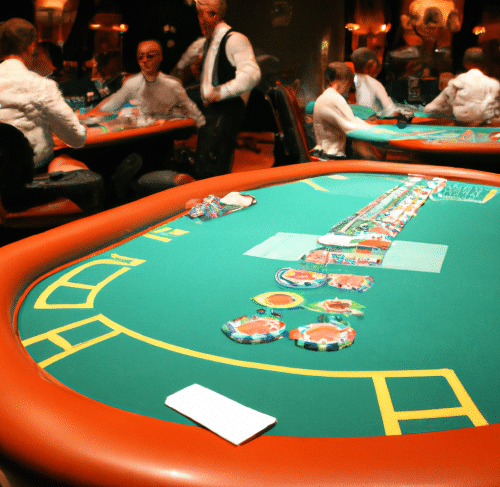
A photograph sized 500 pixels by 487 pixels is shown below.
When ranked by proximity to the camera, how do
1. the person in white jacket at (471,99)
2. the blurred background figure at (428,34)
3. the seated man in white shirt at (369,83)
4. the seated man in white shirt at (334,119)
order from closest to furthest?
1. the seated man in white shirt at (334,119)
2. the person in white jacket at (471,99)
3. the blurred background figure at (428,34)
4. the seated man in white shirt at (369,83)

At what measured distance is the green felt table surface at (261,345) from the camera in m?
0.82

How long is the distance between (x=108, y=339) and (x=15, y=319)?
0.79 ft

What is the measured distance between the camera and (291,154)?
14.1ft

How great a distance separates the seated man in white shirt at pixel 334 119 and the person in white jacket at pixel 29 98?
2094mm

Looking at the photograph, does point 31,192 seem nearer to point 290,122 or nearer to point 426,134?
point 290,122

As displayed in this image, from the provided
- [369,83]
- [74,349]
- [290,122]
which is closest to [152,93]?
[290,122]

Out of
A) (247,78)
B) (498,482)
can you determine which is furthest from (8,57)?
(498,482)

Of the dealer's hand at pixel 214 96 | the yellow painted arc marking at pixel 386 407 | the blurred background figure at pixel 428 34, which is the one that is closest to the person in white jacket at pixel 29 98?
the dealer's hand at pixel 214 96

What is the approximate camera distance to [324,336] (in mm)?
1003

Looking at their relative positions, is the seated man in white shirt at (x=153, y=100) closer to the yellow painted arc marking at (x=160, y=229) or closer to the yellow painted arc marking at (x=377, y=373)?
the yellow painted arc marking at (x=160, y=229)

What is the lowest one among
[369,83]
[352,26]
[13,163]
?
[13,163]

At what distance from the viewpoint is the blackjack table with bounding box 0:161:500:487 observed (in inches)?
26.0

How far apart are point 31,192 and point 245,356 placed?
2.34 metres

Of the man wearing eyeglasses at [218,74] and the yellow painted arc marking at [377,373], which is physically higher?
the man wearing eyeglasses at [218,74]
